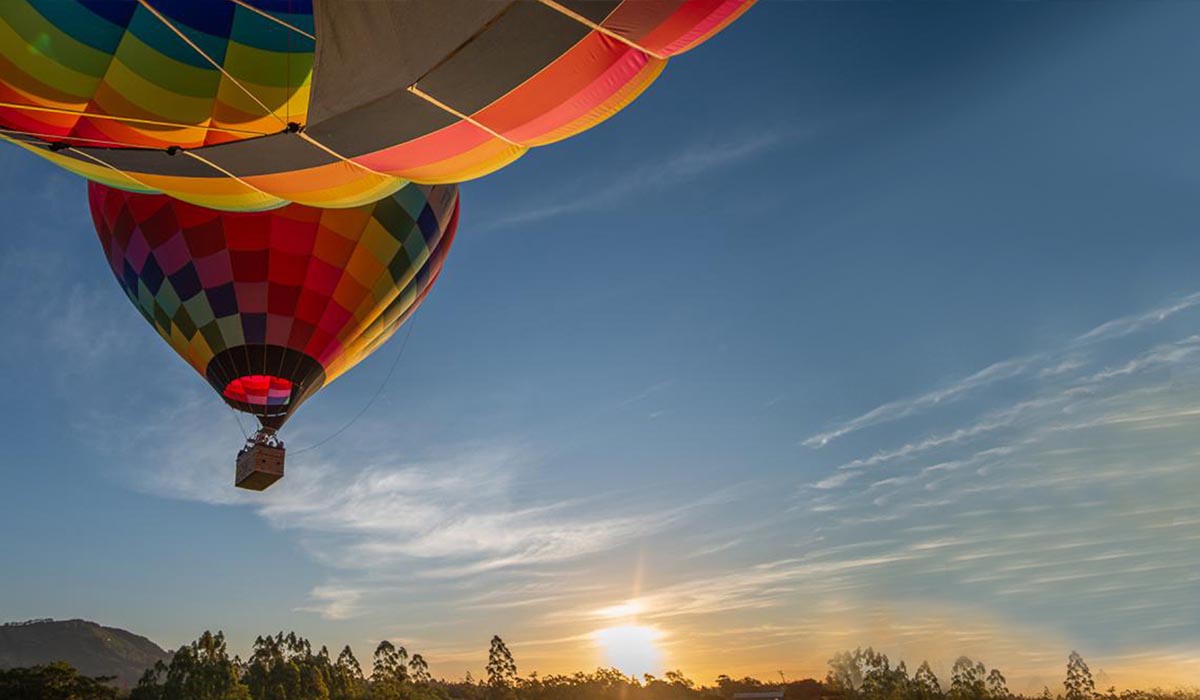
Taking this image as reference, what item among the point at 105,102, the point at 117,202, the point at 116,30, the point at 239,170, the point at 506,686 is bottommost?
the point at 506,686

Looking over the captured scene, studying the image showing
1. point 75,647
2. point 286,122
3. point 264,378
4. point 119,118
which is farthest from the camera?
point 75,647

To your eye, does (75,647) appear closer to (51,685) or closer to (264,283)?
(51,685)

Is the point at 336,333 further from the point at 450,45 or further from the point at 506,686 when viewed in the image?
the point at 506,686

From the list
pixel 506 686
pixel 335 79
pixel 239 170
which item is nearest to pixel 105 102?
pixel 239 170

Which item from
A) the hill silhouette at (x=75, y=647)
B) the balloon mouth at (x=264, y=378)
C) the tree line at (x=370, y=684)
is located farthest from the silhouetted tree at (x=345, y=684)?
the hill silhouette at (x=75, y=647)

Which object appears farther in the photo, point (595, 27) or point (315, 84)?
point (315, 84)

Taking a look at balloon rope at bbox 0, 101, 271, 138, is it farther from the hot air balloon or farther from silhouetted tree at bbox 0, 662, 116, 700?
silhouetted tree at bbox 0, 662, 116, 700

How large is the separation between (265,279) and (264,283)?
0.08 m

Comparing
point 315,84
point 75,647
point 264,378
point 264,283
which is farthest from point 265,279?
point 75,647

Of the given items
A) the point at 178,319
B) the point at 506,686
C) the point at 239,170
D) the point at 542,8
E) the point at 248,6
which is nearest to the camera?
the point at 542,8

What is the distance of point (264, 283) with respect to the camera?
14773 millimetres

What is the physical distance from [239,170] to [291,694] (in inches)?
1503

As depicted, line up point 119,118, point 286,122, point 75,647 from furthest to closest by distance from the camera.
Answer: point 75,647 < point 286,122 < point 119,118

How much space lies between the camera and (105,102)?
8.80 metres
